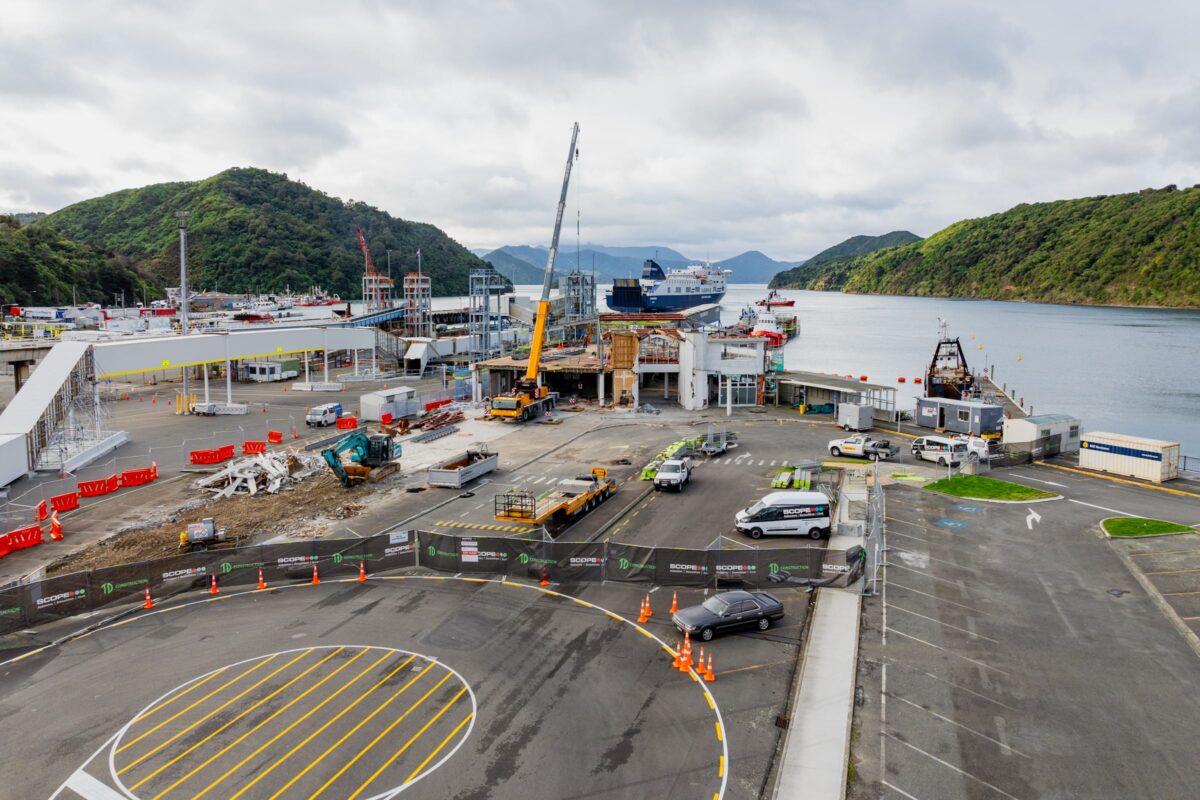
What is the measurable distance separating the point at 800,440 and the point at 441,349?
54.7 metres

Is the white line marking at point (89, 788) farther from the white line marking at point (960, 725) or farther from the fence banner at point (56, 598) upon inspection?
the white line marking at point (960, 725)

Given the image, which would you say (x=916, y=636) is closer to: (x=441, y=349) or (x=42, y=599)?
(x=42, y=599)

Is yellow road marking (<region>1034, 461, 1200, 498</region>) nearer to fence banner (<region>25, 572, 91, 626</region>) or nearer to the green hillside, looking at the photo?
fence banner (<region>25, 572, 91, 626</region>)

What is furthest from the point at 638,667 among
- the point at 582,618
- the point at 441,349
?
the point at 441,349

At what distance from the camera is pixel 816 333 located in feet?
618

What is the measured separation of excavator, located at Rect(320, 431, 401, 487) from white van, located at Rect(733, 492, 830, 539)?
20.0 m

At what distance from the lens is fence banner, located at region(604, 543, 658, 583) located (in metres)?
24.6

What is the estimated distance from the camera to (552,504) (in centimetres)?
3167

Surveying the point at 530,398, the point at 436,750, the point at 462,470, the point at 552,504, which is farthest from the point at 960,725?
the point at 530,398

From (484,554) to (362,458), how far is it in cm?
1640

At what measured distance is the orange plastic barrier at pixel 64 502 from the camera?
34031mm

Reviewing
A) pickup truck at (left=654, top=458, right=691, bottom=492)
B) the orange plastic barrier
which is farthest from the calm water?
the orange plastic barrier

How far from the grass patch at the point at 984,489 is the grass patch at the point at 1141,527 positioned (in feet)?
14.8

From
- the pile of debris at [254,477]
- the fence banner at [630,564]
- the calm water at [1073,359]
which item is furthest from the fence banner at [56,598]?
the calm water at [1073,359]
